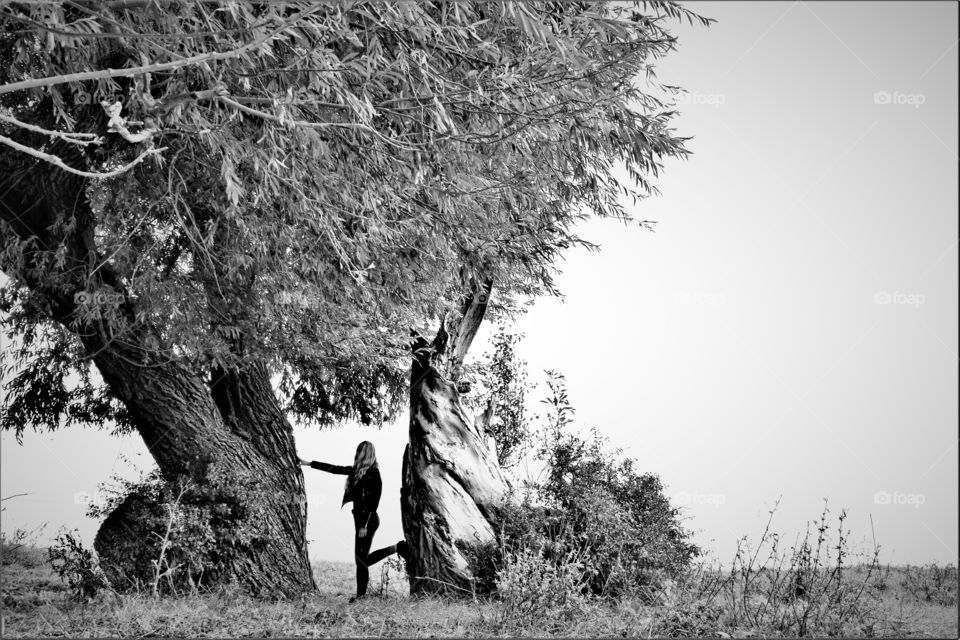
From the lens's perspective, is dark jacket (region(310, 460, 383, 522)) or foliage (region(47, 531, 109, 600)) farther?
dark jacket (region(310, 460, 383, 522))

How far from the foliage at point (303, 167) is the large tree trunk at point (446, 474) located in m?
0.62

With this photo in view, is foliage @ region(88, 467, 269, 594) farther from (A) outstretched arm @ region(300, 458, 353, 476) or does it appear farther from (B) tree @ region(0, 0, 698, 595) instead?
(A) outstretched arm @ region(300, 458, 353, 476)

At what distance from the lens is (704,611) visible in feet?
25.4

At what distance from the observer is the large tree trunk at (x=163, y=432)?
928 centimetres

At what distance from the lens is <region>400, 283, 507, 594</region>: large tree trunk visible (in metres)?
9.94

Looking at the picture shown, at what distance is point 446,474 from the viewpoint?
1073 centimetres

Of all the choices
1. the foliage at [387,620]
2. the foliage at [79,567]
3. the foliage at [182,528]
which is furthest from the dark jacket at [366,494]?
the foliage at [79,567]

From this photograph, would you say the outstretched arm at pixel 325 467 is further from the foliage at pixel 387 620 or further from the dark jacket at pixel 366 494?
the foliage at pixel 387 620

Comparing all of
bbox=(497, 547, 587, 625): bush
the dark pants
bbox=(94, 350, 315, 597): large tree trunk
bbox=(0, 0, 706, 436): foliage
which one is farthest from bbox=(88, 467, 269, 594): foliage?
bbox=(497, 547, 587, 625): bush

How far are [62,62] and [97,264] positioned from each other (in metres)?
2.55

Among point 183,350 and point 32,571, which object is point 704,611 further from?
point 32,571

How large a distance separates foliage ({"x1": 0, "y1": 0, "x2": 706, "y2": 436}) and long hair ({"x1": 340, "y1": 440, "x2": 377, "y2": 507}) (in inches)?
58.1

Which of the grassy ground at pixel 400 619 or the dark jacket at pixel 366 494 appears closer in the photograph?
the grassy ground at pixel 400 619

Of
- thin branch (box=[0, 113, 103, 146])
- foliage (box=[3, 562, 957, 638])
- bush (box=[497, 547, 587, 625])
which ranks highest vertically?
thin branch (box=[0, 113, 103, 146])
